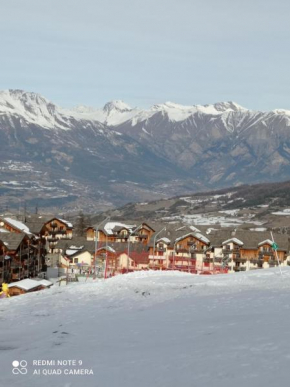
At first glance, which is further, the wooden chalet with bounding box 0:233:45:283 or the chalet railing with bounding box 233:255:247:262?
the chalet railing with bounding box 233:255:247:262

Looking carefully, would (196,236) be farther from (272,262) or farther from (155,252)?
(272,262)

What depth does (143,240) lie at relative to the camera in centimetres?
Result: 14975

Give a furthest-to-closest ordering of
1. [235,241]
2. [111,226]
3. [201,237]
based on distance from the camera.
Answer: [111,226], [201,237], [235,241]

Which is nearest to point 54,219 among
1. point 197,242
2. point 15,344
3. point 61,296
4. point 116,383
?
point 197,242

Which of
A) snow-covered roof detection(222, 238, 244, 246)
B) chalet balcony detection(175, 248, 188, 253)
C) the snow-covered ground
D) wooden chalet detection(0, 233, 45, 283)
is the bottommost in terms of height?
the snow-covered ground

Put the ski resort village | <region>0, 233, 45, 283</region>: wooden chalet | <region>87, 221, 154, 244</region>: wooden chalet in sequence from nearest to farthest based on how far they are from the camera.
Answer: <region>0, 233, 45, 283</region>: wooden chalet
the ski resort village
<region>87, 221, 154, 244</region>: wooden chalet

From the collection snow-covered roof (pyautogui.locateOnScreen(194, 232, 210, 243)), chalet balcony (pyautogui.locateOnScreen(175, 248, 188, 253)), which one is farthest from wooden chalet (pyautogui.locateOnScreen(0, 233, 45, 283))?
snow-covered roof (pyautogui.locateOnScreen(194, 232, 210, 243))

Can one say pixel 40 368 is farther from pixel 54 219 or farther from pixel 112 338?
pixel 54 219

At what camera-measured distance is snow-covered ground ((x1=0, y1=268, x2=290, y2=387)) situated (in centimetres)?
1902

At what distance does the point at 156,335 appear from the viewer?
27.0 metres

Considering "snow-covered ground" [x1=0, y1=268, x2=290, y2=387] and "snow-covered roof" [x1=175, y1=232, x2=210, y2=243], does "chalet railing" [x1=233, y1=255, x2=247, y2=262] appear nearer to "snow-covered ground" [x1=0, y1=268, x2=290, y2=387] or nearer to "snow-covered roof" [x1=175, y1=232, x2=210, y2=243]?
"snow-covered roof" [x1=175, y1=232, x2=210, y2=243]

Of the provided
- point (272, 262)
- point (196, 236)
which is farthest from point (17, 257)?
point (272, 262)

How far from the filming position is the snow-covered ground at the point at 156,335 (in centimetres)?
1902

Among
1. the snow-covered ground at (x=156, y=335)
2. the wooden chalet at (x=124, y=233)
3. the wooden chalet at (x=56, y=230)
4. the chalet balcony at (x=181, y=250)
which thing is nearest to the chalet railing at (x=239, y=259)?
the chalet balcony at (x=181, y=250)
